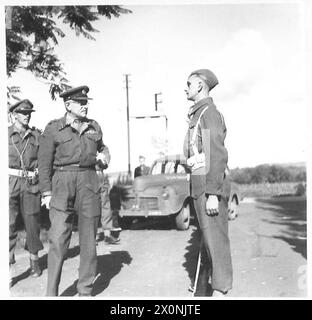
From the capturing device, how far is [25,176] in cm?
491

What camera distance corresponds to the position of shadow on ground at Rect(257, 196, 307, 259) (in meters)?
6.36

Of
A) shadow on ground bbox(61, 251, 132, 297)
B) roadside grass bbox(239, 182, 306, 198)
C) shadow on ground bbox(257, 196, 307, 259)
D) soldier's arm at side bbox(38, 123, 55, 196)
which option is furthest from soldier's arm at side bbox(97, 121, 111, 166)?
roadside grass bbox(239, 182, 306, 198)

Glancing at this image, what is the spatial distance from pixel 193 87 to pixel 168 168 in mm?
4932

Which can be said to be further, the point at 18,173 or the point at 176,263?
the point at 176,263

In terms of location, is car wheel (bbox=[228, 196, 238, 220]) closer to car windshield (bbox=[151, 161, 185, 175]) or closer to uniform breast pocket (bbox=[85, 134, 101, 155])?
car windshield (bbox=[151, 161, 185, 175])

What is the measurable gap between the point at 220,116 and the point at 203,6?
3.68ft

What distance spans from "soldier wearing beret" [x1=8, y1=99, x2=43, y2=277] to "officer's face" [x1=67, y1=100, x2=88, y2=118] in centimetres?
98

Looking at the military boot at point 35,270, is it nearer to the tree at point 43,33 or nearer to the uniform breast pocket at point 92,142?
the uniform breast pocket at point 92,142

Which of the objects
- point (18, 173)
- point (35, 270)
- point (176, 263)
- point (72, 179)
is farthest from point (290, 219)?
point (72, 179)

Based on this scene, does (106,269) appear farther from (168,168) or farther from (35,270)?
(168,168)

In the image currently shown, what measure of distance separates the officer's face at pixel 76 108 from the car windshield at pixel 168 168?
4.72m

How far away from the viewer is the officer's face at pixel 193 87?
3.88 meters

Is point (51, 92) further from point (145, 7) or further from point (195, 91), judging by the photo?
point (195, 91)

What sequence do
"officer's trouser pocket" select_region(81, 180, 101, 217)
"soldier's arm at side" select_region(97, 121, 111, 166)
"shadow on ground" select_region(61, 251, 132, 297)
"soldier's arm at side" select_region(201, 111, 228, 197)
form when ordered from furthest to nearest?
"shadow on ground" select_region(61, 251, 132, 297)
"soldier's arm at side" select_region(97, 121, 111, 166)
"officer's trouser pocket" select_region(81, 180, 101, 217)
"soldier's arm at side" select_region(201, 111, 228, 197)
